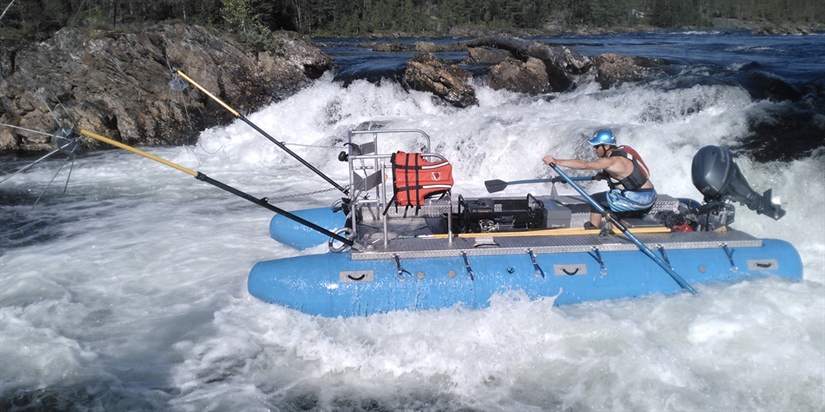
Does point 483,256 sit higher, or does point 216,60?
point 216,60

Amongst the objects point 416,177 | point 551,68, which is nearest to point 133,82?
point 551,68

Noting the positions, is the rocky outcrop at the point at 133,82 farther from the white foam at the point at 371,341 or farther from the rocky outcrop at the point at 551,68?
the white foam at the point at 371,341

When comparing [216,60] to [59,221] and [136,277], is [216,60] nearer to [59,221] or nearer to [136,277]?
[59,221]

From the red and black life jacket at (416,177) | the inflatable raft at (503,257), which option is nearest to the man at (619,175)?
the inflatable raft at (503,257)

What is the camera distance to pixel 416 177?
5363mm

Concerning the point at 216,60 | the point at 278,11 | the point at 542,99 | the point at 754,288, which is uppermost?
the point at 278,11

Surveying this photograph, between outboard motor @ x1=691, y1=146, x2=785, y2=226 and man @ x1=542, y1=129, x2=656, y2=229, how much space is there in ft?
1.73

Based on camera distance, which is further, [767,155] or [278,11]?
[278,11]

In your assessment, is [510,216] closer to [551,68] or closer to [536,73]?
[536,73]

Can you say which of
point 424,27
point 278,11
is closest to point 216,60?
point 278,11

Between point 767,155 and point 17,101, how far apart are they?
17235 millimetres

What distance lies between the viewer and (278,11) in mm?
36188

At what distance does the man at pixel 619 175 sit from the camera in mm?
5949

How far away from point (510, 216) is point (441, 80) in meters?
10.2
